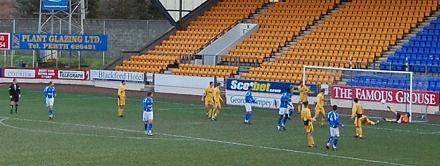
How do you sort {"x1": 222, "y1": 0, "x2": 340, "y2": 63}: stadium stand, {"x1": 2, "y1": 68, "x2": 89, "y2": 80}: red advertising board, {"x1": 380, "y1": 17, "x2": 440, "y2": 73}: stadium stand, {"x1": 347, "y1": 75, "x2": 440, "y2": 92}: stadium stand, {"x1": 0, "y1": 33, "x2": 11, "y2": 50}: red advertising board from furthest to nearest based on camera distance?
{"x1": 0, "y1": 33, "x2": 11, "y2": 50}: red advertising board
{"x1": 2, "y1": 68, "x2": 89, "y2": 80}: red advertising board
{"x1": 222, "y1": 0, "x2": 340, "y2": 63}: stadium stand
{"x1": 380, "y1": 17, "x2": 440, "y2": 73}: stadium stand
{"x1": 347, "y1": 75, "x2": 440, "y2": 92}: stadium stand

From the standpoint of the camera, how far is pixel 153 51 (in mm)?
57969

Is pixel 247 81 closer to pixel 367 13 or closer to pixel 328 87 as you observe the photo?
pixel 328 87

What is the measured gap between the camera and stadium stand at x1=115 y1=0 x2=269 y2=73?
183 feet

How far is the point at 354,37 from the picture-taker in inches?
1997

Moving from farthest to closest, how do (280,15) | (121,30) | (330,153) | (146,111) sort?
(121,30)
(280,15)
(146,111)
(330,153)

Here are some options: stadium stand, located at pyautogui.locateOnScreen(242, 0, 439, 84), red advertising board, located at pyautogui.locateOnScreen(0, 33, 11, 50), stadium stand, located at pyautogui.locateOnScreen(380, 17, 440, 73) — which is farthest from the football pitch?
red advertising board, located at pyautogui.locateOnScreen(0, 33, 11, 50)

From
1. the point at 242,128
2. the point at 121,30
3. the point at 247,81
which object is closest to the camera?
the point at 242,128

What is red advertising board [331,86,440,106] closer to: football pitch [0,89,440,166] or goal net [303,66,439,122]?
goal net [303,66,439,122]

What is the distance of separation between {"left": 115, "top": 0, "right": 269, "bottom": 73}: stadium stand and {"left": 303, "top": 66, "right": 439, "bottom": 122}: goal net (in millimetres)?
14042

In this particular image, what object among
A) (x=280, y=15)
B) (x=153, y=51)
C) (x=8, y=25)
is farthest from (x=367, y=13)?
(x=8, y=25)

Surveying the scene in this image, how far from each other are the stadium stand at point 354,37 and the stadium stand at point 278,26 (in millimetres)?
1449

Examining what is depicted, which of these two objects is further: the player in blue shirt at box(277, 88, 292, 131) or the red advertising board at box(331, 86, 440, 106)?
the red advertising board at box(331, 86, 440, 106)

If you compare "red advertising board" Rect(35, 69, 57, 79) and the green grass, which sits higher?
the green grass

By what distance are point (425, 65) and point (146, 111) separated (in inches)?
715
